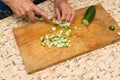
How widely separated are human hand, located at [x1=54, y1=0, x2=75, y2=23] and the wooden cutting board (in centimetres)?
4

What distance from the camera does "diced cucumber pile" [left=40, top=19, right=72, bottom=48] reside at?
102 cm

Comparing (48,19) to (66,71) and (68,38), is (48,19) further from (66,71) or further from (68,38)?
(66,71)

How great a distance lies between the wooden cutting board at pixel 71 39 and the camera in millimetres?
963

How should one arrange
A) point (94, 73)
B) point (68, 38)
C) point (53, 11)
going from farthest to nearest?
point (53, 11)
point (68, 38)
point (94, 73)

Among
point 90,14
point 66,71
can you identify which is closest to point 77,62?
point 66,71

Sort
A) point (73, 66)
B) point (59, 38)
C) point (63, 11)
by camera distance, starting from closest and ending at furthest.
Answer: point (73, 66), point (59, 38), point (63, 11)

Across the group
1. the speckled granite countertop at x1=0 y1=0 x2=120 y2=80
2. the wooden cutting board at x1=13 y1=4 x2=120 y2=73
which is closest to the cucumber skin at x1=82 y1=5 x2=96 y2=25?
the wooden cutting board at x1=13 y1=4 x2=120 y2=73

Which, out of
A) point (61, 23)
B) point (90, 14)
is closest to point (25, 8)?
point (61, 23)

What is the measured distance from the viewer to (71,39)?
1055mm

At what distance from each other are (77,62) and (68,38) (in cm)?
16

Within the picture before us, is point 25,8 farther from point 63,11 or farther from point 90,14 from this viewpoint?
point 90,14

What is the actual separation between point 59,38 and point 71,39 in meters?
0.06

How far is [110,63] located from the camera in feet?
3.12

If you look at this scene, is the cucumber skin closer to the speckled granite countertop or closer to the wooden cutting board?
the wooden cutting board
